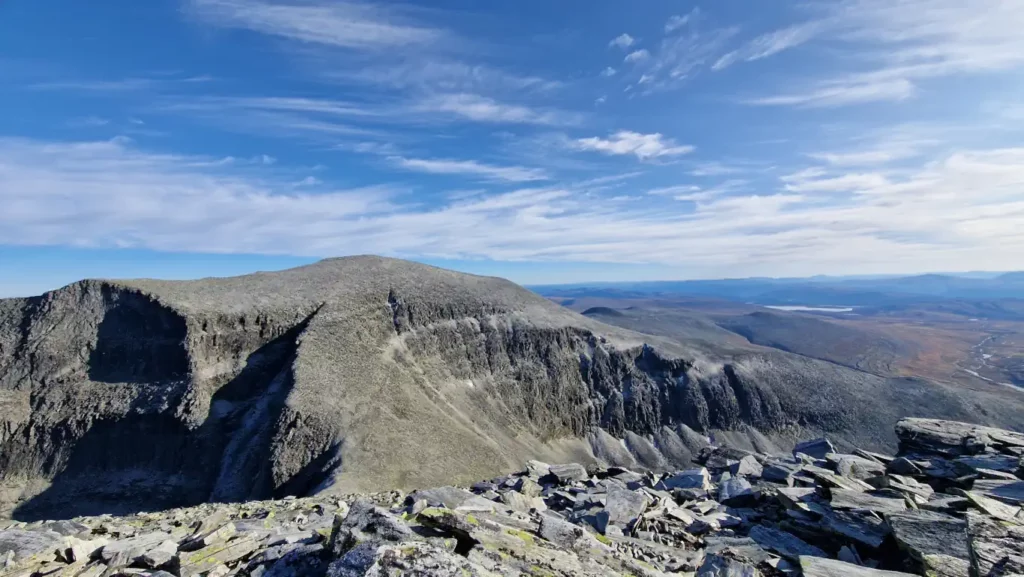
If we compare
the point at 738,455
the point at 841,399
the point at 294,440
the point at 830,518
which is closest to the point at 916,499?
the point at 830,518

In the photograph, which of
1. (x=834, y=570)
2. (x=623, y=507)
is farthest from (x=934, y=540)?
(x=623, y=507)

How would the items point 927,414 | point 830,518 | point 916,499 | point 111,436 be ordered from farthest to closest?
point 927,414 < point 111,436 < point 916,499 < point 830,518

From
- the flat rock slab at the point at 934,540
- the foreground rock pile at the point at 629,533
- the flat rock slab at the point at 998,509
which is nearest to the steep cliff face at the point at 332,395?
the foreground rock pile at the point at 629,533

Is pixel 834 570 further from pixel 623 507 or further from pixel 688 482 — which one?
pixel 688 482

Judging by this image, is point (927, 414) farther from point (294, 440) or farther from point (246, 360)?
point (246, 360)

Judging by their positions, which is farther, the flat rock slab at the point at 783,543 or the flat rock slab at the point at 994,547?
the flat rock slab at the point at 783,543

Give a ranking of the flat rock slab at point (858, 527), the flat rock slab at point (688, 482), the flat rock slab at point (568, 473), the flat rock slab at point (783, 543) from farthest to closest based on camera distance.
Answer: the flat rock slab at point (568, 473)
the flat rock slab at point (688, 482)
the flat rock slab at point (783, 543)
the flat rock slab at point (858, 527)

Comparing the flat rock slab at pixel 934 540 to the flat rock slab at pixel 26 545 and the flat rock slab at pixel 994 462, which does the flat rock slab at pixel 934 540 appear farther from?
the flat rock slab at pixel 26 545
